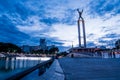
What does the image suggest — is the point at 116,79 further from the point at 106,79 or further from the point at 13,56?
the point at 13,56

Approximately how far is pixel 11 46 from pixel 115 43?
9981cm

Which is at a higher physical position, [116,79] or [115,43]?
[115,43]

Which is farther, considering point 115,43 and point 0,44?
point 115,43

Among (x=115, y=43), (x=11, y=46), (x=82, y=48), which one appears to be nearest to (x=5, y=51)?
(x=11, y=46)

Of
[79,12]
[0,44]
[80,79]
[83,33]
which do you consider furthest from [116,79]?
[0,44]

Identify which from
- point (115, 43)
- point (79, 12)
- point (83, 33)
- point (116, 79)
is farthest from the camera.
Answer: point (115, 43)

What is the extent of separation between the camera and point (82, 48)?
4786 inches

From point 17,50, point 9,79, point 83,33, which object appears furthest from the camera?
point 17,50

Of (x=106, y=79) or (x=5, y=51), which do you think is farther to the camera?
(x=5, y=51)

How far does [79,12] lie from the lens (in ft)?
430

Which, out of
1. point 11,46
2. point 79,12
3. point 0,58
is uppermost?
point 79,12

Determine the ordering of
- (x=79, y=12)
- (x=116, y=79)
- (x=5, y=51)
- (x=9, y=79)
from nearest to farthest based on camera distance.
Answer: (x=9, y=79) → (x=116, y=79) → (x=79, y=12) → (x=5, y=51)

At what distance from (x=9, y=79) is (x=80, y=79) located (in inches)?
129

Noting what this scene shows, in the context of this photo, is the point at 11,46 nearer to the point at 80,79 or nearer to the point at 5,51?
the point at 5,51
